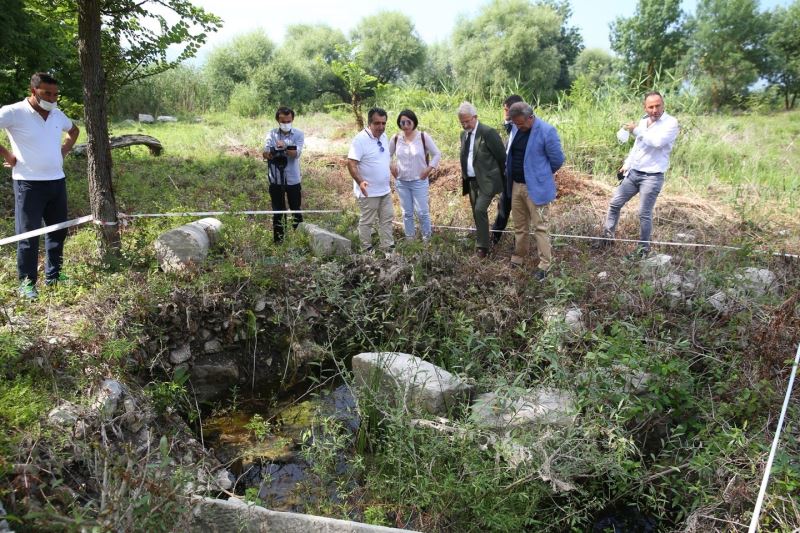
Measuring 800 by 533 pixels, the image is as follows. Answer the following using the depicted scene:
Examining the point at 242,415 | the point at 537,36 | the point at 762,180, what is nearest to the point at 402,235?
the point at 242,415

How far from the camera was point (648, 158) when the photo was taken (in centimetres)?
495

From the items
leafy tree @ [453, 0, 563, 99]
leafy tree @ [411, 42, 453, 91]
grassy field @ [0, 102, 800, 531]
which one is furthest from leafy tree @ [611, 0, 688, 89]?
grassy field @ [0, 102, 800, 531]

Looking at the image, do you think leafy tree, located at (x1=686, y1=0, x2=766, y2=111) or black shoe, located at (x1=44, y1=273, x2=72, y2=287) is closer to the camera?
A: black shoe, located at (x1=44, y1=273, x2=72, y2=287)

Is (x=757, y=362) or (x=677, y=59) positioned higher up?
(x=677, y=59)

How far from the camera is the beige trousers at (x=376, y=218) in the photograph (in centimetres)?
529

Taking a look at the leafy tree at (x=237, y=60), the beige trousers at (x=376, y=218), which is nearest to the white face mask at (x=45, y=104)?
the beige trousers at (x=376, y=218)

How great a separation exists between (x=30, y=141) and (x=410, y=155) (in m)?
3.21

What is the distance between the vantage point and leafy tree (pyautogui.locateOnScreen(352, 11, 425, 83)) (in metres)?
30.6

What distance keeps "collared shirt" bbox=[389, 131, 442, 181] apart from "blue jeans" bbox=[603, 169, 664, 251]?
1898 mm

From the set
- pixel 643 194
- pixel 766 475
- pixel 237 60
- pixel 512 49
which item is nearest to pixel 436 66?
pixel 512 49

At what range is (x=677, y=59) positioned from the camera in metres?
30.4

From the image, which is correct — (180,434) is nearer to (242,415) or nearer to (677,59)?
(242,415)

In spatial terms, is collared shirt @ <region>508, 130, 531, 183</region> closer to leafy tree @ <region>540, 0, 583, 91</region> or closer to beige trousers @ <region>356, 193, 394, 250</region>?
beige trousers @ <region>356, 193, 394, 250</region>

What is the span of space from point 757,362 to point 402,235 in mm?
3640
